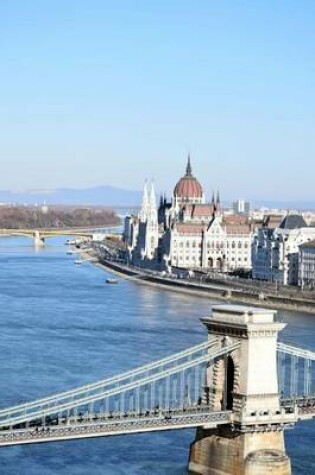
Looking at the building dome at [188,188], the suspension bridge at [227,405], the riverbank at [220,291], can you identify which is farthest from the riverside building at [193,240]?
the suspension bridge at [227,405]

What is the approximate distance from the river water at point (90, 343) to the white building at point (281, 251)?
544 centimetres

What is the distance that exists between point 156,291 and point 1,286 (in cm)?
813

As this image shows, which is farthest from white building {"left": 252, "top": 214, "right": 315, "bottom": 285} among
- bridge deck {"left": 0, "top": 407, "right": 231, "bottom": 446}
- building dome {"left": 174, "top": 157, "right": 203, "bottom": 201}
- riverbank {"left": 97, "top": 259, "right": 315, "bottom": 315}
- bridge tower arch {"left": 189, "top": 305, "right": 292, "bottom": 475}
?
bridge deck {"left": 0, "top": 407, "right": 231, "bottom": 446}

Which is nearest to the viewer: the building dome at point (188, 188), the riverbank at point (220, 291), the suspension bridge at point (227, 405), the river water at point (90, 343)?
the suspension bridge at point (227, 405)

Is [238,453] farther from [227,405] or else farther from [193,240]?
[193,240]

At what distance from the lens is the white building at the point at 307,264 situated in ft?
188

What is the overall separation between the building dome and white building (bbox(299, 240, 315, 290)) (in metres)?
26.1

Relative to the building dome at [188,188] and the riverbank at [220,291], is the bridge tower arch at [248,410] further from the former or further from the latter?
the building dome at [188,188]

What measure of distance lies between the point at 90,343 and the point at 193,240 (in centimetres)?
4224

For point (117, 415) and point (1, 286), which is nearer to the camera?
point (117, 415)

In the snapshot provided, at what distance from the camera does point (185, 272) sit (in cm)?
6900

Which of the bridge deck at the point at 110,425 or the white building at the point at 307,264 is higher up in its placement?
the white building at the point at 307,264

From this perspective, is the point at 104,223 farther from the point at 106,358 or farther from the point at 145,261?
the point at 106,358

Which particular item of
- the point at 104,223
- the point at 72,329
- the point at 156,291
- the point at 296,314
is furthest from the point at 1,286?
the point at 104,223
